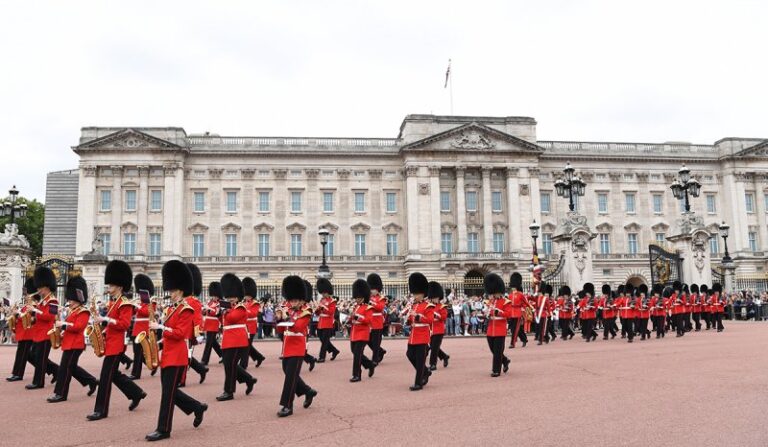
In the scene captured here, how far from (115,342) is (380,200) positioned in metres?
44.2

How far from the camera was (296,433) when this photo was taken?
296 inches

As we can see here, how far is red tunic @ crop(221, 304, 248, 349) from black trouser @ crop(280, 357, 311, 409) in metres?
1.68

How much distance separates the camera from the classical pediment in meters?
52.2

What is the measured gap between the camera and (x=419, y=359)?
35.9ft

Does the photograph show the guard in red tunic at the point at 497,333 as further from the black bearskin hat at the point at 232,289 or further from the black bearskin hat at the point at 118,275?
the black bearskin hat at the point at 118,275

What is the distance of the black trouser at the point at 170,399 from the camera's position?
7.37 m

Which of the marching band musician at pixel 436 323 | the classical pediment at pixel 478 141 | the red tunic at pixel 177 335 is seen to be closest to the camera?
the red tunic at pixel 177 335

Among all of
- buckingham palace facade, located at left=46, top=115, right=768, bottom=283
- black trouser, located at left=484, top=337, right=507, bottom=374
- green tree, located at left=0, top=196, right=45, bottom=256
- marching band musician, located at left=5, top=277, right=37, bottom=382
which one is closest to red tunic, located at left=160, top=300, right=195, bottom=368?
marching band musician, located at left=5, top=277, right=37, bottom=382

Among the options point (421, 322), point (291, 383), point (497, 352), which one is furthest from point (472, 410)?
point (497, 352)

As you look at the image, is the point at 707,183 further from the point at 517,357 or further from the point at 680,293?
the point at 517,357

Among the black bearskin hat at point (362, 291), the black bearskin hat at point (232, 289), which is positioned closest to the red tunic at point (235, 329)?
the black bearskin hat at point (232, 289)

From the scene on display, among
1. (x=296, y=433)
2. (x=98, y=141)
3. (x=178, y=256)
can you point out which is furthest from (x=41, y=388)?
(x=98, y=141)

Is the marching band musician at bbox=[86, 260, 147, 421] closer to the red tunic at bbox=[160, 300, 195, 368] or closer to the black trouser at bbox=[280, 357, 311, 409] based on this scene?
the red tunic at bbox=[160, 300, 195, 368]

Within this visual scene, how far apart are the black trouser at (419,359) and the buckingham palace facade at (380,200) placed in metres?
38.8
